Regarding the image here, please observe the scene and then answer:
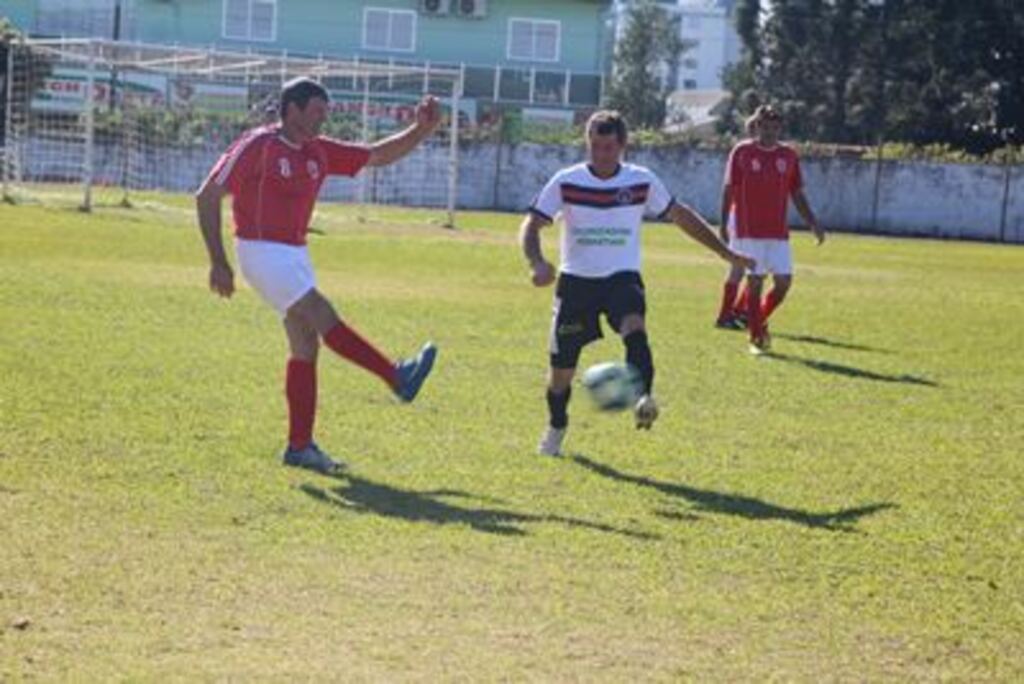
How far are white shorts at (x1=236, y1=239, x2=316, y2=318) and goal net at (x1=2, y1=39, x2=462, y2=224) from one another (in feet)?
86.4

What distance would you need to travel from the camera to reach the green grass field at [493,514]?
20.8 feet

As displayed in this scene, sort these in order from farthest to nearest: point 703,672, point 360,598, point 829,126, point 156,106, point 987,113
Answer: point 829,126 < point 987,113 < point 156,106 < point 360,598 < point 703,672

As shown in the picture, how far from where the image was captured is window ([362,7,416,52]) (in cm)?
6775

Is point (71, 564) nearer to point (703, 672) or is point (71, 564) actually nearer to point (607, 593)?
point (607, 593)

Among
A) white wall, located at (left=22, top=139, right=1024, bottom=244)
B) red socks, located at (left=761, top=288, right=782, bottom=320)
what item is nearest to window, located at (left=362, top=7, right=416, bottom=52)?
white wall, located at (left=22, top=139, right=1024, bottom=244)

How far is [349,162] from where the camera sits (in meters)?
10.3

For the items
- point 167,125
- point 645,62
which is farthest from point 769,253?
point 645,62

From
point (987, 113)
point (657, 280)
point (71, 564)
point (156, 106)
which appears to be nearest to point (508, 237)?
point (657, 280)

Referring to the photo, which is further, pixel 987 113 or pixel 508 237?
pixel 987 113

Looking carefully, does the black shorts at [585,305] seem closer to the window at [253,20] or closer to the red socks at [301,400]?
the red socks at [301,400]

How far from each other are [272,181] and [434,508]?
6.83 feet

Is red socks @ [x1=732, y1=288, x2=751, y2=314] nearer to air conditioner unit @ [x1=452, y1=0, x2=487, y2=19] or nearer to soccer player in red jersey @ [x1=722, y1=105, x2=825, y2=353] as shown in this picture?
soccer player in red jersey @ [x1=722, y1=105, x2=825, y2=353]

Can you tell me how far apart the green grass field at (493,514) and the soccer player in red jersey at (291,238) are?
0.45 meters

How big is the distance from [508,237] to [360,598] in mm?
27732
